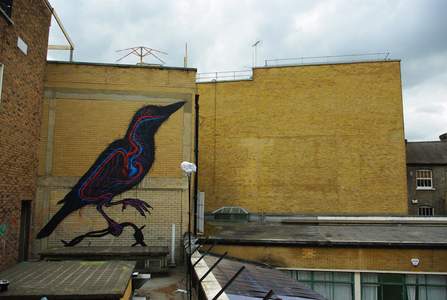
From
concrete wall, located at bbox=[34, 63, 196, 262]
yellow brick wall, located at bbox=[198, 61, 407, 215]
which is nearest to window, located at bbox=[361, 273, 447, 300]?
concrete wall, located at bbox=[34, 63, 196, 262]

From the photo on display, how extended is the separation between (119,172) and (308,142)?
51.8ft

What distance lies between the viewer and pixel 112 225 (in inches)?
597

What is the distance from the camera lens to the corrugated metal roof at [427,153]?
1319 inches

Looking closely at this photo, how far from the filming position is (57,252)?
1298 cm

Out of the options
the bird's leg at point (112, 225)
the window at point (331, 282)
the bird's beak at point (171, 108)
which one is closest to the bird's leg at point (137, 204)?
the bird's leg at point (112, 225)

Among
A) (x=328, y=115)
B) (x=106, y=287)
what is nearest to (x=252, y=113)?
(x=328, y=115)

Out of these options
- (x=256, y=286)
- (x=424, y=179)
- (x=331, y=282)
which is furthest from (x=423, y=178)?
(x=256, y=286)

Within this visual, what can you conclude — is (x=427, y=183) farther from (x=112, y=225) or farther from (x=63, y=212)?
(x=63, y=212)

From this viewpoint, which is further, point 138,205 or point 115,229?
point 138,205

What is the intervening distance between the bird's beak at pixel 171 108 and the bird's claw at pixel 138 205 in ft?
11.9

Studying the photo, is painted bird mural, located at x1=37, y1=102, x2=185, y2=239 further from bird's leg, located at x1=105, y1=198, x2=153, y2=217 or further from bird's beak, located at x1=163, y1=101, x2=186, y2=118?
bird's beak, located at x1=163, y1=101, x2=186, y2=118

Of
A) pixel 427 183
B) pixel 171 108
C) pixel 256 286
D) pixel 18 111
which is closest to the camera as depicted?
pixel 256 286

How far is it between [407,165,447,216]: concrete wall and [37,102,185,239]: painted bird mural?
84.6ft

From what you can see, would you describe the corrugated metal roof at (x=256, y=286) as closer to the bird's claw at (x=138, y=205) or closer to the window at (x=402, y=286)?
the bird's claw at (x=138, y=205)
